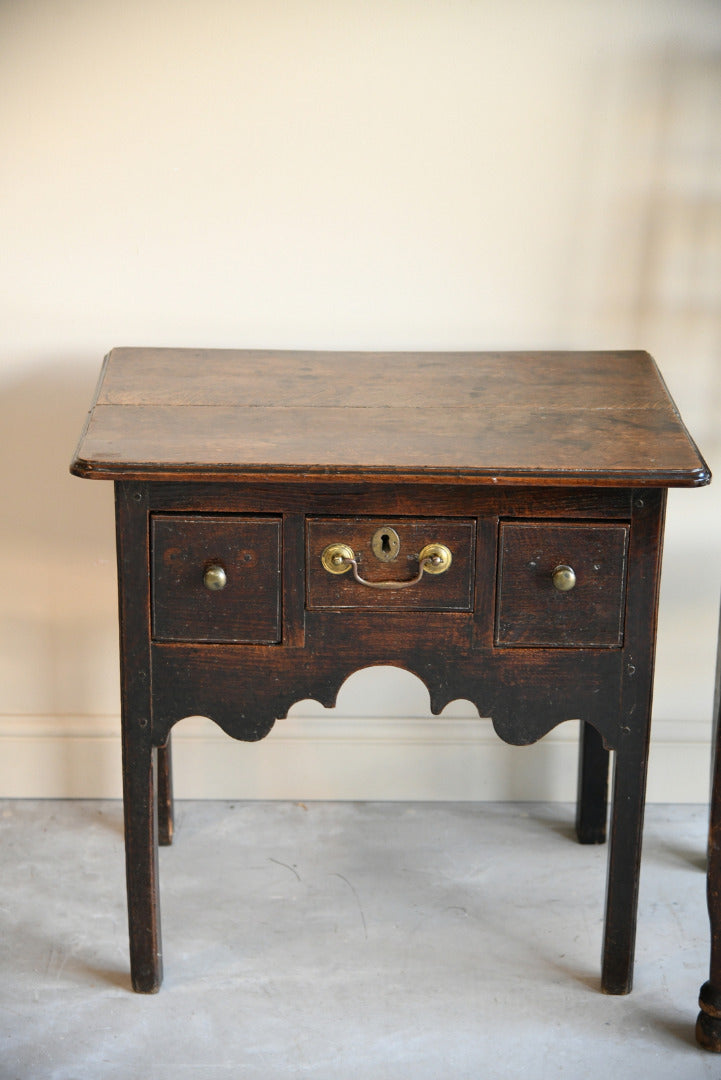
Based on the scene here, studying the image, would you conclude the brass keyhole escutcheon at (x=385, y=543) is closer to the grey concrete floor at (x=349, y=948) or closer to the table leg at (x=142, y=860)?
the table leg at (x=142, y=860)

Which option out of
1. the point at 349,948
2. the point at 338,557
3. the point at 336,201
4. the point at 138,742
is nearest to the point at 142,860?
the point at 138,742

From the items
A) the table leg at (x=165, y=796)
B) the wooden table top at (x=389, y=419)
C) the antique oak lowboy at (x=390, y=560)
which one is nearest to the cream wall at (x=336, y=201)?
the wooden table top at (x=389, y=419)

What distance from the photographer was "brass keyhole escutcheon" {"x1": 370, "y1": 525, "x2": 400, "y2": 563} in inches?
74.5

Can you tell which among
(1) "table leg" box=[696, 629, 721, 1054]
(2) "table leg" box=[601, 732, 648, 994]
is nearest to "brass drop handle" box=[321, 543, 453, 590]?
(2) "table leg" box=[601, 732, 648, 994]

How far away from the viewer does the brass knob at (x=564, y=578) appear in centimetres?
188

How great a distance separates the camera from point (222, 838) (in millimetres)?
2535

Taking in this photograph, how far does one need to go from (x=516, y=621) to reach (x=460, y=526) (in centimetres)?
17

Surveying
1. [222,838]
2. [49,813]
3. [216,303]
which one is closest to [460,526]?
[216,303]

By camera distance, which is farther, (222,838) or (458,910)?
(222,838)

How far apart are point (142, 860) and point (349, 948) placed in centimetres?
41

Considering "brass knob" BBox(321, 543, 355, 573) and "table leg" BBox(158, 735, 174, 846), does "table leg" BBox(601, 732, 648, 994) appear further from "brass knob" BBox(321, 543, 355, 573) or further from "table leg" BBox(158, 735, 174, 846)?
"table leg" BBox(158, 735, 174, 846)

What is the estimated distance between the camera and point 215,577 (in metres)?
1.89

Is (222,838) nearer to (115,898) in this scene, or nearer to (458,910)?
(115,898)

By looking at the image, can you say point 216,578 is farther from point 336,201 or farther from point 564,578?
point 336,201
